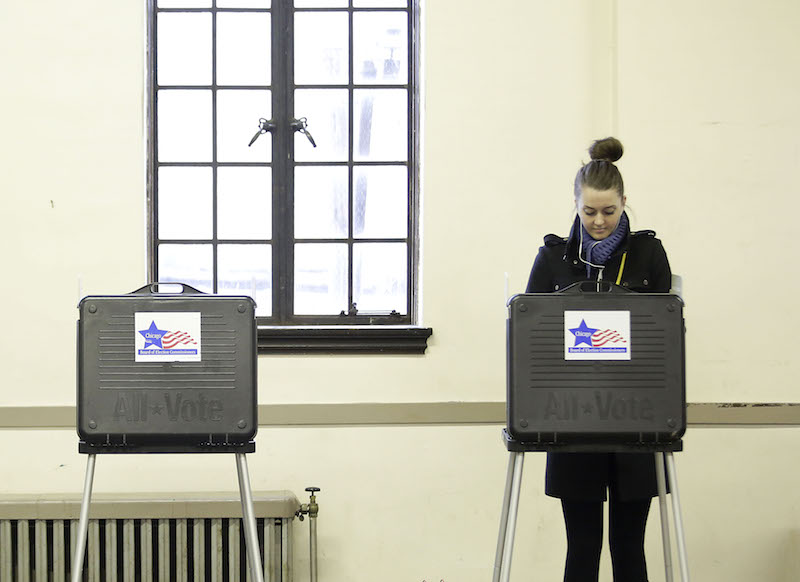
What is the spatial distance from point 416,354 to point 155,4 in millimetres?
1499

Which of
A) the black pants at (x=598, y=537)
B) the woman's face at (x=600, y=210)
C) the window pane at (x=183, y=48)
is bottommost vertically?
the black pants at (x=598, y=537)

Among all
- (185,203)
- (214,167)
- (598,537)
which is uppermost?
(214,167)

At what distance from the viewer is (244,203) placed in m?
3.14

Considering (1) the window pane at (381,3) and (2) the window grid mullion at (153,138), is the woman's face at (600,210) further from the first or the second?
(2) the window grid mullion at (153,138)

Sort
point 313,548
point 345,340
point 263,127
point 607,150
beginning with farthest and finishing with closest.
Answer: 1. point 263,127
2. point 345,340
3. point 313,548
4. point 607,150

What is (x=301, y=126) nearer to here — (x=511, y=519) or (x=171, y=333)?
(x=171, y=333)

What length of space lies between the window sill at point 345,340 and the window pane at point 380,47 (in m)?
0.88

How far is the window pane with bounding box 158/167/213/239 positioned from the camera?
3117 mm

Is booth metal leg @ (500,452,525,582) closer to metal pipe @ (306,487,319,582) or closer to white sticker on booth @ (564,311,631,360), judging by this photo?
white sticker on booth @ (564,311,631,360)

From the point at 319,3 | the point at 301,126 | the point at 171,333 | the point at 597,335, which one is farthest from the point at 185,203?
the point at 597,335

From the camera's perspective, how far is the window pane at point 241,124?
314 centimetres

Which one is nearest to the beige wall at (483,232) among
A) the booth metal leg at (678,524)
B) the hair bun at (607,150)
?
the hair bun at (607,150)

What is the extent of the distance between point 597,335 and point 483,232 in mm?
1287

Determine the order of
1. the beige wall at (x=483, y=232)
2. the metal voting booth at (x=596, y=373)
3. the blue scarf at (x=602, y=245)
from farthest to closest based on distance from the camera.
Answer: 1. the beige wall at (x=483, y=232)
2. the blue scarf at (x=602, y=245)
3. the metal voting booth at (x=596, y=373)
